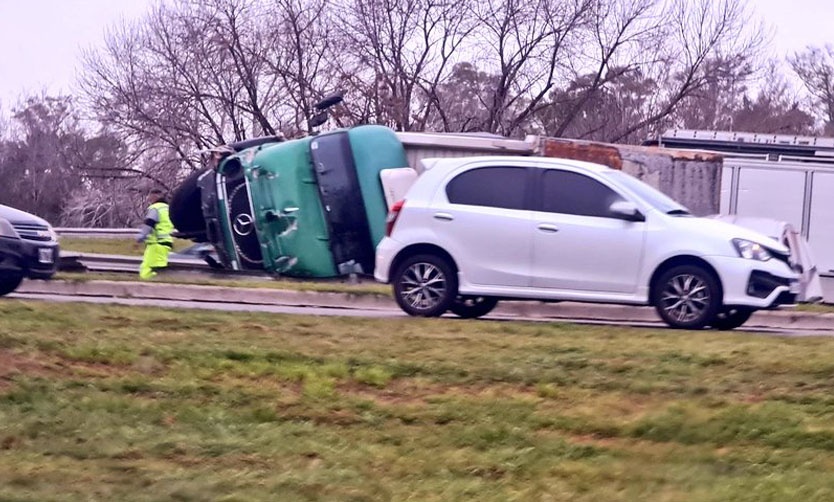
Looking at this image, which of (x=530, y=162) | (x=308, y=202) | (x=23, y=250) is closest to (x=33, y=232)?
(x=23, y=250)

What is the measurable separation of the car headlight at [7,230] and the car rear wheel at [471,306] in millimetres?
4723

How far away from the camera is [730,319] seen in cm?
1130

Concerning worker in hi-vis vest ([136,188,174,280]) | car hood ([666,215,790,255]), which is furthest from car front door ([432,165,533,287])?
worker in hi-vis vest ([136,188,174,280])

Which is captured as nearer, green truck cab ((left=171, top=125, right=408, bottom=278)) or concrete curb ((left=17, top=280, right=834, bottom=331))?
concrete curb ((left=17, top=280, right=834, bottom=331))

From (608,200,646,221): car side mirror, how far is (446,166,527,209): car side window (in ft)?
2.89

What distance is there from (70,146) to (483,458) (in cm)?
3560

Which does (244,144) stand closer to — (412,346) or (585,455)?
(412,346)

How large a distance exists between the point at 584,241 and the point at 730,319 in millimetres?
1626

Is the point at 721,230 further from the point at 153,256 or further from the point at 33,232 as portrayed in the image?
the point at 153,256

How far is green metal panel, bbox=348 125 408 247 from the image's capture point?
54.1 feet

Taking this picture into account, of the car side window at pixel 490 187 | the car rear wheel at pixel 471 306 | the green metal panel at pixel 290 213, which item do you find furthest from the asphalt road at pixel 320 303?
the green metal panel at pixel 290 213

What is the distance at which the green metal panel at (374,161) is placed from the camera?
54.1ft

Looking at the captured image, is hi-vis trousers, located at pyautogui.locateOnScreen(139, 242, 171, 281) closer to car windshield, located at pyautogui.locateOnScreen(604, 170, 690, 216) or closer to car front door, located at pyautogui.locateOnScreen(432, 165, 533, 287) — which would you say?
car front door, located at pyautogui.locateOnScreen(432, 165, 533, 287)

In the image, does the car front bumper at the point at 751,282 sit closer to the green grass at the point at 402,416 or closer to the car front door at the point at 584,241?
the car front door at the point at 584,241
